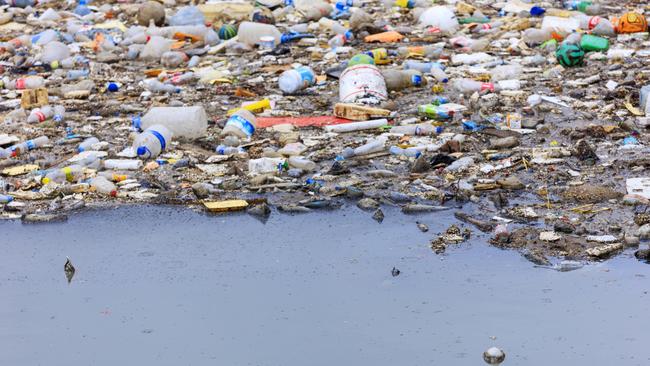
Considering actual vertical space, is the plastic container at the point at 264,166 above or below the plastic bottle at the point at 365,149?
above

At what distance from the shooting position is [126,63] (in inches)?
346

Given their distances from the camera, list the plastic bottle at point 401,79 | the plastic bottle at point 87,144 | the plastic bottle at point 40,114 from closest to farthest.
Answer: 1. the plastic bottle at point 87,144
2. the plastic bottle at point 40,114
3. the plastic bottle at point 401,79

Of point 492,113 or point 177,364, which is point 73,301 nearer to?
point 177,364

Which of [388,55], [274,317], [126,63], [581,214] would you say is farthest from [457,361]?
[126,63]

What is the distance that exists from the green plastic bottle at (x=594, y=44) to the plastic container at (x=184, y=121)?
3189mm

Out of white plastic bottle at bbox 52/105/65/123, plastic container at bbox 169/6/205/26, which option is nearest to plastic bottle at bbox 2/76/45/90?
white plastic bottle at bbox 52/105/65/123

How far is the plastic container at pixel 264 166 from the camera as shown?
572cm

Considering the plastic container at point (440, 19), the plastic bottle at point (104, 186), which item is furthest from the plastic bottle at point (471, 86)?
the plastic bottle at point (104, 186)

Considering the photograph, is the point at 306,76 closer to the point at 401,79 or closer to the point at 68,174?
the point at 401,79

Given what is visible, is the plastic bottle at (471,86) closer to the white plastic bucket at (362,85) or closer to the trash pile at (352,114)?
the trash pile at (352,114)

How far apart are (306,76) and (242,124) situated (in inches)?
48.2

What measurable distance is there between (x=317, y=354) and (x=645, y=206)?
2.10 meters

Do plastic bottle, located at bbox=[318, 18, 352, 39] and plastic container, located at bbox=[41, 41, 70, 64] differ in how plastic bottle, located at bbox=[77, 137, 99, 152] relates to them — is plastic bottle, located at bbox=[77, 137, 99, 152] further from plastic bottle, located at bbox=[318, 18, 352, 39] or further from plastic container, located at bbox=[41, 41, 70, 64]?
plastic bottle, located at bbox=[318, 18, 352, 39]

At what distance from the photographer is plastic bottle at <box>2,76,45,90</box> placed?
315 inches
